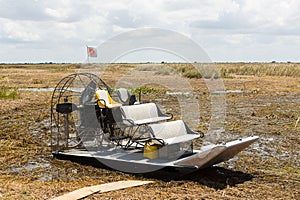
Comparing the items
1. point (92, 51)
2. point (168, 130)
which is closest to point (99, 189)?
point (168, 130)

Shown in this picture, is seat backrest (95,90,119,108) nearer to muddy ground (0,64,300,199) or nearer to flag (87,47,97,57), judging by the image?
flag (87,47,97,57)

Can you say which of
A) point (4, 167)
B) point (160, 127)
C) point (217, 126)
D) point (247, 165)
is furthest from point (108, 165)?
point (217, 126)

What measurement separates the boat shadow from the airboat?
0.20 metres

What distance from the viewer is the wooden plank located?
A: 19.2 ft

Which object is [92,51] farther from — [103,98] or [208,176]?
[208,176]

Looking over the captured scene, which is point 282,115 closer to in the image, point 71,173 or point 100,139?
point 100,139

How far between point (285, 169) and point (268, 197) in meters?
1.85

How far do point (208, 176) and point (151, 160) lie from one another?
989 millimetres

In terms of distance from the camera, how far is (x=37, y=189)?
6.30 m

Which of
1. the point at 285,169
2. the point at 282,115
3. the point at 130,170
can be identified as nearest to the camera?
the point at 130,170

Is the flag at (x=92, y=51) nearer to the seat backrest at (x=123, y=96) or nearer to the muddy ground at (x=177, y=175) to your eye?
the seat backrest at (x=123, y=96)

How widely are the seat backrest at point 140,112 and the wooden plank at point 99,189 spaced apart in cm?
169

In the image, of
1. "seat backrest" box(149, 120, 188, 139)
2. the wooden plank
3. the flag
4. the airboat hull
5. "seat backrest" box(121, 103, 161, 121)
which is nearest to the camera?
the wooden plank

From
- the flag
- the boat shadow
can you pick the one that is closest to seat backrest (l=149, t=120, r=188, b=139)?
the boat shadow
